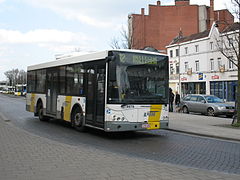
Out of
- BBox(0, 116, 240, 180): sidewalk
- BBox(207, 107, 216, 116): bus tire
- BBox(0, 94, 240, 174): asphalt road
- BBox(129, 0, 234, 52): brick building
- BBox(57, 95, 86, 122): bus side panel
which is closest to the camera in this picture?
BBox(0, 116, 240, 180): sidewalk

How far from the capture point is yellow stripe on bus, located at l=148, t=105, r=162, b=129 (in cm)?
1032

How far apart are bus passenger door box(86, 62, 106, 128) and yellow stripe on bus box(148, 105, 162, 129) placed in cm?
174

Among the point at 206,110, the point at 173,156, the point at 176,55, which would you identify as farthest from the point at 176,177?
the point at 176,55

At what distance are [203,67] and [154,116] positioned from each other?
35.8 m

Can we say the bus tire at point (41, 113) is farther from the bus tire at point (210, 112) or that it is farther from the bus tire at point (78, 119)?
the bus tire at point (210, 112)

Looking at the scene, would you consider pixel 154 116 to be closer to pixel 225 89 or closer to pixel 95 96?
pixel 95 96

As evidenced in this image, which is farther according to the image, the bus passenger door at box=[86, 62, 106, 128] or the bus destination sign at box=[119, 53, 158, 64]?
the bus passenger door at box=[86, 62, 106, 128]

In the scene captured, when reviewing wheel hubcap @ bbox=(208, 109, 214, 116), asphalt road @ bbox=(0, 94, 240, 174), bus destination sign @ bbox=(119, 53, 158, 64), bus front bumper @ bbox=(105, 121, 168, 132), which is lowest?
asphalt road @ bbox=(0, 94, 240, 174)

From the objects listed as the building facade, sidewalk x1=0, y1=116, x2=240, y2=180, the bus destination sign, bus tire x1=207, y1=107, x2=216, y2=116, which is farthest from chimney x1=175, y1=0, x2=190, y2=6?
sidewalk x1=0, y1=116, x2=240, y2=180

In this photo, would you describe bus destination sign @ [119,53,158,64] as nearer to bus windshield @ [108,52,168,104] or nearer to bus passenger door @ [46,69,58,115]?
bus windshield @ [108,52,168,104]

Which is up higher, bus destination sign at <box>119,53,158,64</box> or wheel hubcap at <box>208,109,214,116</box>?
bus destination sign at <box>119,53,158,64</box>

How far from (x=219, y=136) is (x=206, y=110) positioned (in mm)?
11137

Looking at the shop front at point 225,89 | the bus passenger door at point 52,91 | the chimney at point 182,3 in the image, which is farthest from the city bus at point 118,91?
the chimney at point 182,3

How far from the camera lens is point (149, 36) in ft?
202
